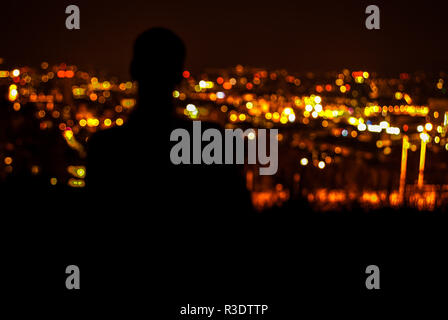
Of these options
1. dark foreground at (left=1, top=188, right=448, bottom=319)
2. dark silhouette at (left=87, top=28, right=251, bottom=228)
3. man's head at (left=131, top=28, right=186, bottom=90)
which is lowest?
dark foreground at (left=1, top=188, right=448, bottom=319)

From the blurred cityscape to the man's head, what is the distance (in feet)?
14.1

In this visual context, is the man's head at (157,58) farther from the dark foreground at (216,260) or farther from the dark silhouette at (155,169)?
the dark foreground at (216,260)

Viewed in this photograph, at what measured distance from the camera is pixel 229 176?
179 centimetres

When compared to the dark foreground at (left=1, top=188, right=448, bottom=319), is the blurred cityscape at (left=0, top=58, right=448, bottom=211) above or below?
above

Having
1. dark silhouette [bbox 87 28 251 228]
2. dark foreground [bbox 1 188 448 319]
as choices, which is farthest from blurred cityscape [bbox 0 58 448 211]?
dark silhouette [bbox 87 28 251 228]

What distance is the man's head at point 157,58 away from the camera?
1827mm

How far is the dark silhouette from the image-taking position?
5.77ft

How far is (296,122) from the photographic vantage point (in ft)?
38.7

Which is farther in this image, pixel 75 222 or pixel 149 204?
pixel 75 222

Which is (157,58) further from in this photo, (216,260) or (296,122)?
(296,122)

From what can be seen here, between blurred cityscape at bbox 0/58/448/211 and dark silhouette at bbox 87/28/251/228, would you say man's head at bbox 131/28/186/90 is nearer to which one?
dark silhouette at bbox 87/28/251/228

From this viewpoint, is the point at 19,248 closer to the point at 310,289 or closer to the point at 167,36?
the point at 310,289
